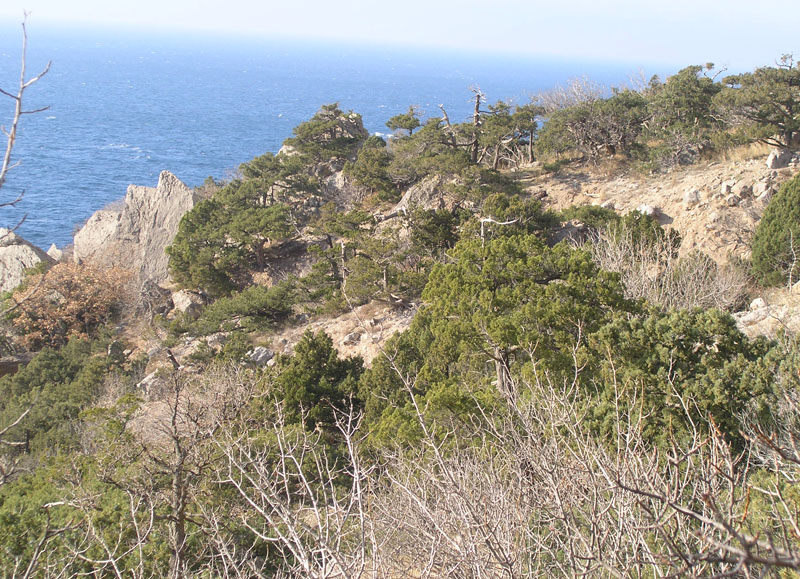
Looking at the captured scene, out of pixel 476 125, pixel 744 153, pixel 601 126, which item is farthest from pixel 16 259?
pixel 744 153

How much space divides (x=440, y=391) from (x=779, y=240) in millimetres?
10981

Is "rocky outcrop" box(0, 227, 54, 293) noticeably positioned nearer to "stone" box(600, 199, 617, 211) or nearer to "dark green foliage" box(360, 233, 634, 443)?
"dark green foliage" box(360, 233, 634, 443)

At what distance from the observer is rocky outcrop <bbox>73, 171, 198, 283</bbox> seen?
32500mm

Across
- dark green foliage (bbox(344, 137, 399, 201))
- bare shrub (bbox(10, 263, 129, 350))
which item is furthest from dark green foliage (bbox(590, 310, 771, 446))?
bare shrub (bbox(10, 263, 129, 350))

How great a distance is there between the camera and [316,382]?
14453mm

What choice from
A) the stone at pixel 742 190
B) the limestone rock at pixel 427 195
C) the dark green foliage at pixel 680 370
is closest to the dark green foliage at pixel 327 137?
the limestone rock at pixel 427 195

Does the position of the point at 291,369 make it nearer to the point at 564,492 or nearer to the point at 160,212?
the point at 564,492

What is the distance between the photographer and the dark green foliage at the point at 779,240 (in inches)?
590

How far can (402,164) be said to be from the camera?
88.0ft

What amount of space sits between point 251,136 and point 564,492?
8287 centimetres

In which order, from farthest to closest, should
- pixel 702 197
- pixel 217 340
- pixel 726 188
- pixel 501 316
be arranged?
1. pixel 217 340
2. pixel 702 197
3. pixel 726 188
4. pixel 501 316

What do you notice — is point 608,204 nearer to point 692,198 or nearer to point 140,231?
point 692,198

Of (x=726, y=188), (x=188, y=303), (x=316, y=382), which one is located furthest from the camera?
(x=188, y=303)

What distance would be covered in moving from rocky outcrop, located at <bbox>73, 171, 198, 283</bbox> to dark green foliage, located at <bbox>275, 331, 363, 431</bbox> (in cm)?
1994
